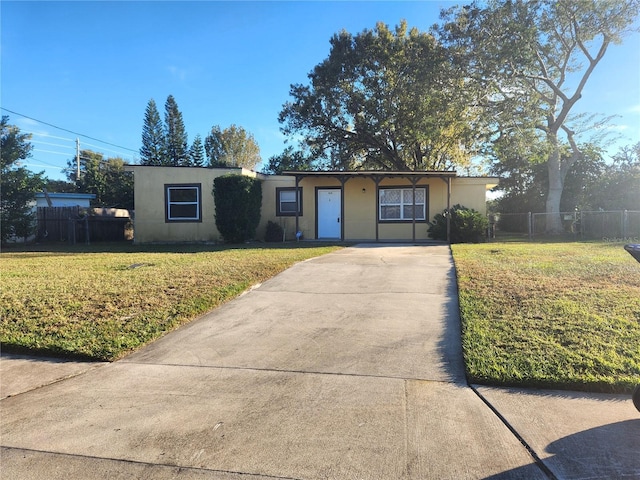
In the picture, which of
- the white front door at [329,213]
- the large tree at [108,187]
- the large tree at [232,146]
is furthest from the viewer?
the large tree at [232,146]

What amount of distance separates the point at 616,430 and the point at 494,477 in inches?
45.4

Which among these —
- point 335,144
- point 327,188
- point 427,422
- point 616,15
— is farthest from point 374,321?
point 335,144

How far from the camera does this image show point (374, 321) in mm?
5688

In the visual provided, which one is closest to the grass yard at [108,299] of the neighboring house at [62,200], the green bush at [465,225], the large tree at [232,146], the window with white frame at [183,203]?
the window with white frame at [183,203]

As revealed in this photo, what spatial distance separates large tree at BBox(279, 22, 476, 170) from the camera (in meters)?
21.4

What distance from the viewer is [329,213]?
1858 cm

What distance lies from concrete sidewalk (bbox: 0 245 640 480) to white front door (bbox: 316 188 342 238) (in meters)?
13.1

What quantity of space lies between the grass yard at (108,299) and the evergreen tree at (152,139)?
34955mm

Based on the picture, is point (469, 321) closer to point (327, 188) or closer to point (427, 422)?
point (427, 422)

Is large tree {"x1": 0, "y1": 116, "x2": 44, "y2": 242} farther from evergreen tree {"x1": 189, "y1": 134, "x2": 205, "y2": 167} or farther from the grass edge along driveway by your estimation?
evergreen tree {"x1": 189, "y1": 134, "x2": 205, "y2": 167}

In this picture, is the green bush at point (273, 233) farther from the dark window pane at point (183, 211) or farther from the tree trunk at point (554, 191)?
the tree trunk at point (554, 191)

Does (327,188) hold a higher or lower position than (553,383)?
higher

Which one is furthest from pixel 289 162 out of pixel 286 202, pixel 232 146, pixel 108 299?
pixel 108 299

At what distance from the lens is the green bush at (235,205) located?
51.8ft
